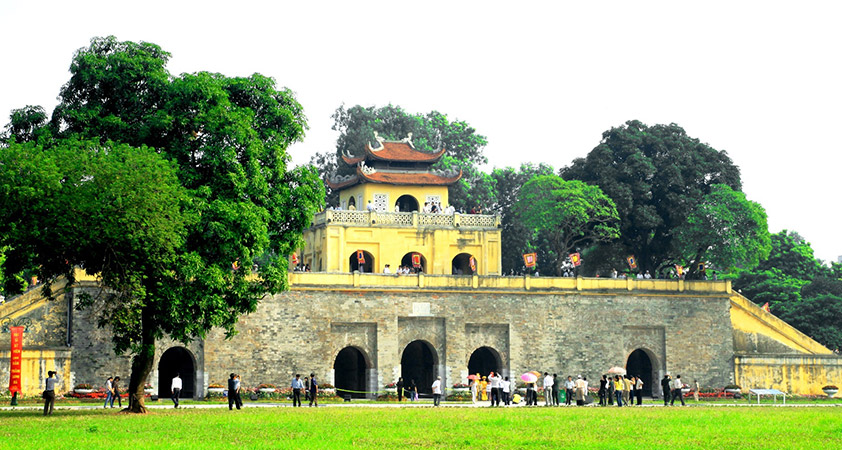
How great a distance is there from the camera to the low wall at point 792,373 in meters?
52.0

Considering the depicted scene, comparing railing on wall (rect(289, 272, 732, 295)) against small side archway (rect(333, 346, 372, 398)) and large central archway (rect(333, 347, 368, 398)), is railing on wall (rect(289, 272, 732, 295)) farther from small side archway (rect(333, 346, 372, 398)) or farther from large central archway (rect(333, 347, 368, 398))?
large central archway (rect(333, 347, 368, 398))

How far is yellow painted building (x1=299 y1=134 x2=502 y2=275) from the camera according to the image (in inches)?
2169

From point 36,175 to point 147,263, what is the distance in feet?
12.5

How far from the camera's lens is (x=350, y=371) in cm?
5253

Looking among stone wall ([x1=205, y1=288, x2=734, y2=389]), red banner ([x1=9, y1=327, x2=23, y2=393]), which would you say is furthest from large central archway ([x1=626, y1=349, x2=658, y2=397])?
red banner ([x1=9, y1=327, x2=23, y2=393])

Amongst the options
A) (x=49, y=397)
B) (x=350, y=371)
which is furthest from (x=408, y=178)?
(x=49, y=397)

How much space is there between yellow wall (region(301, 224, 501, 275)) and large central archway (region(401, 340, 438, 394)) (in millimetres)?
4205

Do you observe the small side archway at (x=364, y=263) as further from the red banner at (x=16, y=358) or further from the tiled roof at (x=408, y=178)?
the red banner at (x=16, y=358)

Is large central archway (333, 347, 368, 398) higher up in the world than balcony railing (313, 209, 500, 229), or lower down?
lower down

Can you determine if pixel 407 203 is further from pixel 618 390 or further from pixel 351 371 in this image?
pixel 618 390

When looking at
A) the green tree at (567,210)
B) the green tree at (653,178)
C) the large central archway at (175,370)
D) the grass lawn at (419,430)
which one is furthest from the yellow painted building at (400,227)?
the grass lawn at (419,430)

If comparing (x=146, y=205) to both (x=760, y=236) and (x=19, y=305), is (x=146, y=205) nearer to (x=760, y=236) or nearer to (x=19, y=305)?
(x=19, y=305)

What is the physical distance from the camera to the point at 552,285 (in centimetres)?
5191

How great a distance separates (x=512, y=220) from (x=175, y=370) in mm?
25692
